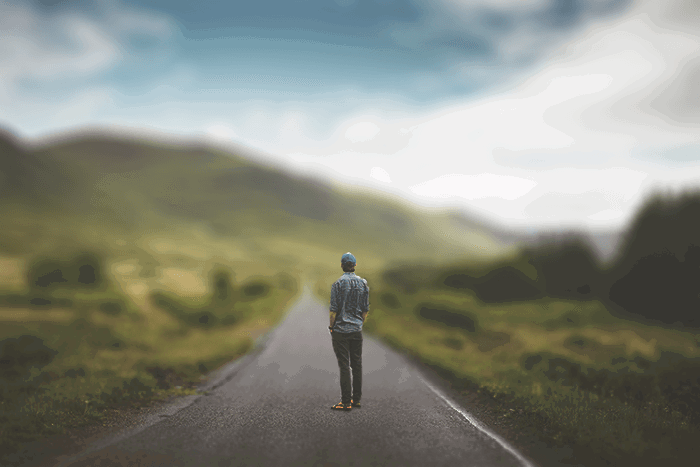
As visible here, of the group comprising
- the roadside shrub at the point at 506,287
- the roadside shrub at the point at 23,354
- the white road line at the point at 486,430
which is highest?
the white road line at the point at 486,430

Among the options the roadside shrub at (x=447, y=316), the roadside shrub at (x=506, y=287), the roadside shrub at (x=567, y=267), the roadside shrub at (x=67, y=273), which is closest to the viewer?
the roadside shrub at (x=447, y=316)

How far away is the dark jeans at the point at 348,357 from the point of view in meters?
7.74

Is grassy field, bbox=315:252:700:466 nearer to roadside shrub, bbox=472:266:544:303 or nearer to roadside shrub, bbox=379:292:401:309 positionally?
roadside shrub, bbox=379:292:401:309

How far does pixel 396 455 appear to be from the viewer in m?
5.54

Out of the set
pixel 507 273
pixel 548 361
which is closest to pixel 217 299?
pixel 507 273

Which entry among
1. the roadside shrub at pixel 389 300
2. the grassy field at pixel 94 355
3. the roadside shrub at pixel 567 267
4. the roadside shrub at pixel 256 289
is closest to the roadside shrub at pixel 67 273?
the grassy field at pixel 94 355

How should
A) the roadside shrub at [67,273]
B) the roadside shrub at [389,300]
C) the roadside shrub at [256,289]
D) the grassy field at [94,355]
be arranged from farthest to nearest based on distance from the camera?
1. the roadside shrub at [256,289]
2. the roadside shrub at [67,273]
3. the roadside shrub at [389,300]
4. the grassy field at [94,355]

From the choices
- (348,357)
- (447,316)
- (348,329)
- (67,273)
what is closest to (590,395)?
(348,357)

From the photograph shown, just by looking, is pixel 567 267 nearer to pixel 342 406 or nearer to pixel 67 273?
pixel 342 406

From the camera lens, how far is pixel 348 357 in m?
7.98

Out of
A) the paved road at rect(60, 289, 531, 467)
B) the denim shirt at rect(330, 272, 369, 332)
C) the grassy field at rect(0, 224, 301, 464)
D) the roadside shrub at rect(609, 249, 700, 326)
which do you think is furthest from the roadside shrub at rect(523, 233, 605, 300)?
the denim shirt at rect(330, 272, 369, 332)

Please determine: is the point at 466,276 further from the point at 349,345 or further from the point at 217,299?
the point at 349,345

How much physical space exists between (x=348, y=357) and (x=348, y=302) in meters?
1.10

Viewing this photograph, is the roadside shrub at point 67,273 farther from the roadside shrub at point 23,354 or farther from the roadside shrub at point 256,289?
the roadside shrub at point 23,354
